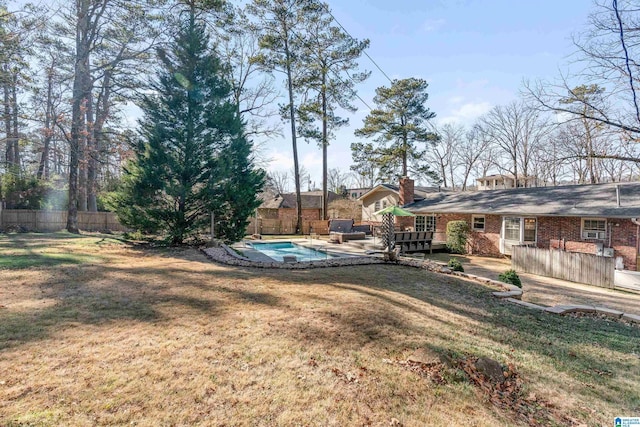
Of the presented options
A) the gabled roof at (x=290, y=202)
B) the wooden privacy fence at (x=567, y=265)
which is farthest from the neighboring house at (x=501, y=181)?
the wooden privacy fence at (x=567, y=265)

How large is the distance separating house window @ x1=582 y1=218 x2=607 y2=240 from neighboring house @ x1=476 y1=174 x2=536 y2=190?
19.0 metres

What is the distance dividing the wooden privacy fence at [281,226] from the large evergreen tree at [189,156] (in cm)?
1148

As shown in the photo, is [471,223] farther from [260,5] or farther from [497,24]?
[260,5]

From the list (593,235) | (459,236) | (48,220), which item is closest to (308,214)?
(459,236)

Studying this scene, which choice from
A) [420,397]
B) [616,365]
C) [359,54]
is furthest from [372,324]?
[359,54]

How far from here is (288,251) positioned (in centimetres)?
1586

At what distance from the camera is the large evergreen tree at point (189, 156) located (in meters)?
11.5

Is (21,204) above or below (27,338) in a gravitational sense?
above

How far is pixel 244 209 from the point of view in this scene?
12625mm

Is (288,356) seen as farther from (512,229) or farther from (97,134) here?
(97,134)

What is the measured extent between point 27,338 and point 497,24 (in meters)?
14.2

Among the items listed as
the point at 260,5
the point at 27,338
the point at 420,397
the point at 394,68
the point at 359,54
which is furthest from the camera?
the point at 359,54

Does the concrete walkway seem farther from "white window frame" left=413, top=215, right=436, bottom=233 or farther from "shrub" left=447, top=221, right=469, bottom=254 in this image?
"white window frame" left=413, top=215, right=436, bottom=233

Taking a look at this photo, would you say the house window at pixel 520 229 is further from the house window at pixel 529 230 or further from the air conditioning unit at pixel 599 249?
the air conditioning unit at pixel 599 249
